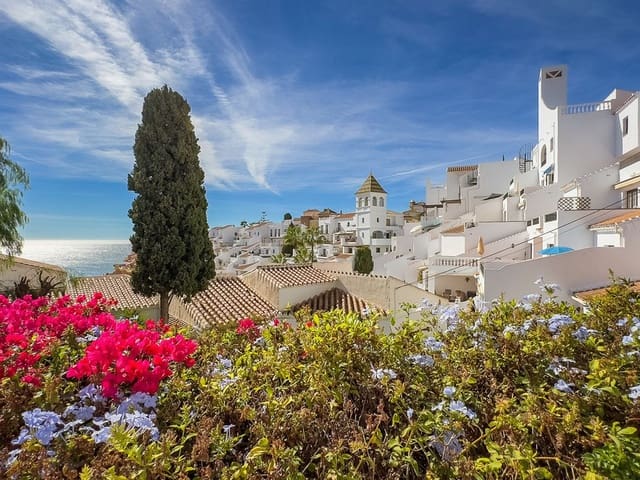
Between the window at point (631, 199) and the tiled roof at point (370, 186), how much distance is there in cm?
3628

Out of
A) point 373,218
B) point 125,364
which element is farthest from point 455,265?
point 373,218

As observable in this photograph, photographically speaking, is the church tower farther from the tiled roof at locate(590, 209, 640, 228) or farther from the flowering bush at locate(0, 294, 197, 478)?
the flowering bush at locate(0, 294, 197, 478)

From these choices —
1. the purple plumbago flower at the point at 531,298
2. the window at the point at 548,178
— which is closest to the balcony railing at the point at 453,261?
the window at the point at 548,178

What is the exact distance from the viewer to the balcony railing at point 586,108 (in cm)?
1988

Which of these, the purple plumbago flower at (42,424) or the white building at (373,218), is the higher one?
the white building at (373,218)

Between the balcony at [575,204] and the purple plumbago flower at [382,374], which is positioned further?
the balcony at [575,204]

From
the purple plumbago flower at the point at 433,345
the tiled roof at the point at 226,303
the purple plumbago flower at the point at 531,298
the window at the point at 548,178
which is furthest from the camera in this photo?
the window at the point at 548,178

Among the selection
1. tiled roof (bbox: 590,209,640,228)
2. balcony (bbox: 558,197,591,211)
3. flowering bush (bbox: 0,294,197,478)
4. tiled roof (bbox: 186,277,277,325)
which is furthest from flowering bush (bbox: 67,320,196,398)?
balcony (bbox: 558,197,591,211)

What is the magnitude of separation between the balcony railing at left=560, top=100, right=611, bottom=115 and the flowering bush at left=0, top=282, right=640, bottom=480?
24.3 meters

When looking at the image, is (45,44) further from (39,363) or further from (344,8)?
(39,363)

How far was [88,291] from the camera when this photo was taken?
1756 cm

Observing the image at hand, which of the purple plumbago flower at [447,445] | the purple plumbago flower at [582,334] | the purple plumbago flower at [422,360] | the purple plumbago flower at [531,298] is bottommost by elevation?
the purple plumbago flower at [447,445]

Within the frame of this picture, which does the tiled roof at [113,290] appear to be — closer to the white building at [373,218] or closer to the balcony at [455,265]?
the balcony at [455,265]

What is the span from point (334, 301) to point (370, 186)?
38853 millimetres
